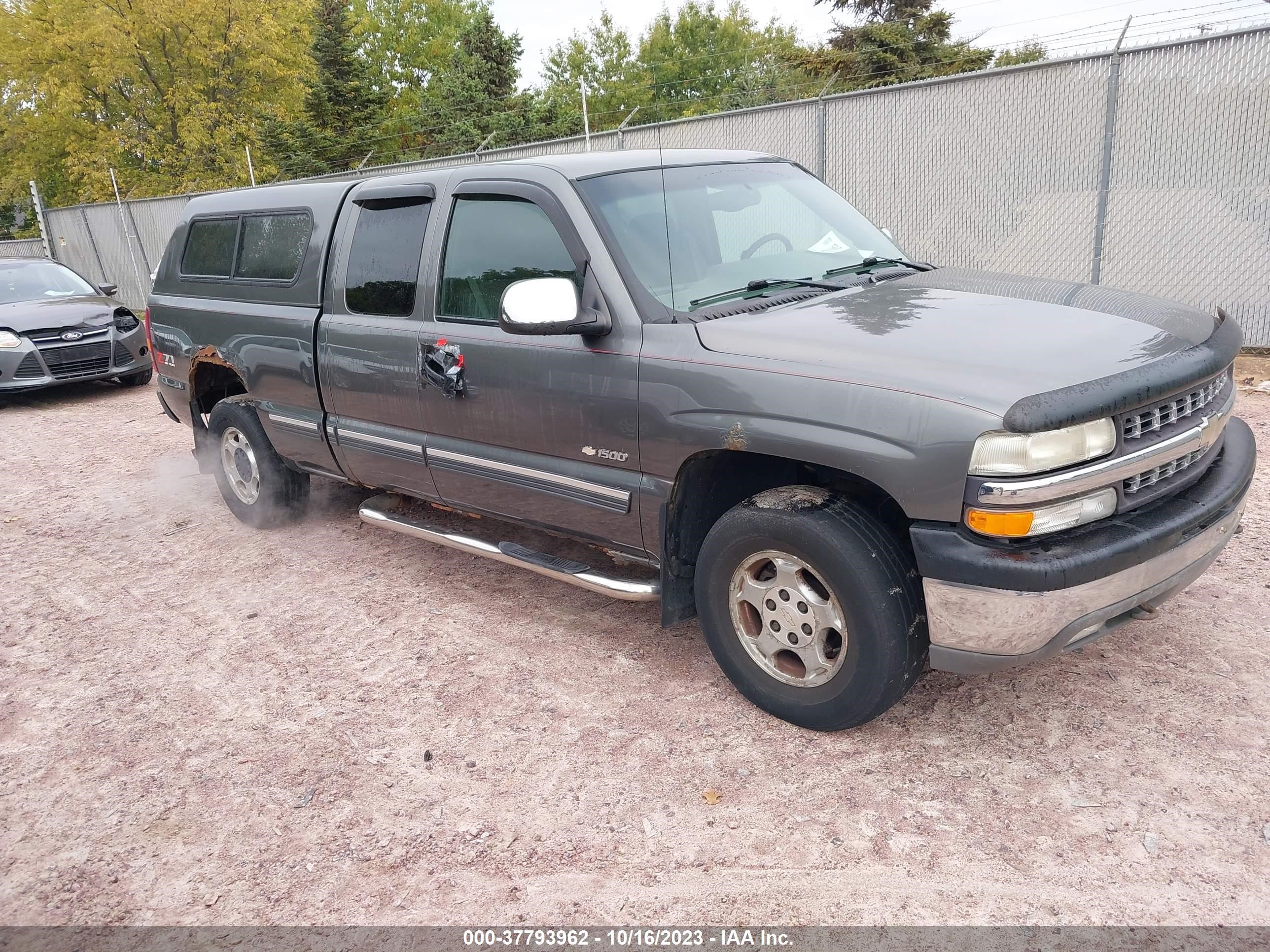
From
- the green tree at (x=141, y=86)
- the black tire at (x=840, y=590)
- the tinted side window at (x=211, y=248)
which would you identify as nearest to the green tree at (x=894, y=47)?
the green tree at (x=141, y=86)

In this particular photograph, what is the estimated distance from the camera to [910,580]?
2.96 m

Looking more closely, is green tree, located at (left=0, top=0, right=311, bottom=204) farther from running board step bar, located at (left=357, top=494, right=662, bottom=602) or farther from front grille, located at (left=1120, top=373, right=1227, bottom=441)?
front grille, located at (left=1120, top=373, right=1227, bottom=441)

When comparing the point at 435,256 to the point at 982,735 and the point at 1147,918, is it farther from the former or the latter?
Result: the point at 1147,918

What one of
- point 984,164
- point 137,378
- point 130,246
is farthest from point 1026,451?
point 130,246

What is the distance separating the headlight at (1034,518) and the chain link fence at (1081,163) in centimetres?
556

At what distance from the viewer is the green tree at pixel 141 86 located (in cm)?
2875

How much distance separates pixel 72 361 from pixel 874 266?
390 inches

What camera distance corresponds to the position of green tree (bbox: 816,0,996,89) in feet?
105

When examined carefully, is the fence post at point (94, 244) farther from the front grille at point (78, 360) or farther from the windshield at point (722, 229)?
the windshield at point (722, 229)

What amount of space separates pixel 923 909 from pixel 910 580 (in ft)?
3.14

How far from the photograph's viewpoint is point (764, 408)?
3033 millimetres

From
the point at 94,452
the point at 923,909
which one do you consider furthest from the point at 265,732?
the point at 94,452

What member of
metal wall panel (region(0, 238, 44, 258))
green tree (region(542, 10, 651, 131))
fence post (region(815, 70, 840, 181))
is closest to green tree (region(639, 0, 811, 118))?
green tree (region(542, 10, 651, 131))

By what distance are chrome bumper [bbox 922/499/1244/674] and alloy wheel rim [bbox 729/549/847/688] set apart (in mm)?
334
